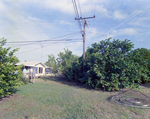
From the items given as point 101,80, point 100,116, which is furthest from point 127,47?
point 100,116

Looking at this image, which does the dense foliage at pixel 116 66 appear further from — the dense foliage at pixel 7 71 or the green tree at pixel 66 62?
the dense foliage at pixel 7 71

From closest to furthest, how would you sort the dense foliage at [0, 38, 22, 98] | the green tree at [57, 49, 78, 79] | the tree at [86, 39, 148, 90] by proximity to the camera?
the dense foliage at [0, 38, 22, 98]
the tree at [86, 39, 148, 90]
the green tree at [57, 49, 78, 79]

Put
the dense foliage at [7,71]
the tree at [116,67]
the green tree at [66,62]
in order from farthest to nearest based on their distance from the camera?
the green tree at [66,62]
the tree at [116,67]
the dense foliage at [7,71]

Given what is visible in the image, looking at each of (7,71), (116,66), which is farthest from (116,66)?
(7,71)

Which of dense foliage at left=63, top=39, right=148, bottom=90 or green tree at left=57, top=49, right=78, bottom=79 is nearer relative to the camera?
dense foliage at left=63, top=39, right=148, bottom=90

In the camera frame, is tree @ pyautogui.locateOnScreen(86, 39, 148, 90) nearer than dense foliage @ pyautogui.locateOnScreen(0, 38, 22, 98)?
No

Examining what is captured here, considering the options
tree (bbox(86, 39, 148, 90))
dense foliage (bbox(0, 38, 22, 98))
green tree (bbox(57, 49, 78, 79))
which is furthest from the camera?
green tree (bbox(57, 49, 78, 79))

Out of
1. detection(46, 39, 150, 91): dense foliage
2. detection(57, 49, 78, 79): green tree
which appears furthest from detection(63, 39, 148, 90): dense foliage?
detection(57, 49, 78, 79): green tree

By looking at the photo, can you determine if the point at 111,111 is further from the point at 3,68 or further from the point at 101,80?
the point at 3,68

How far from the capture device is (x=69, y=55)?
59.4ft

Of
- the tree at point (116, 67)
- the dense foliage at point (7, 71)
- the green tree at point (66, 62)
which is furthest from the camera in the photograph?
the green tree at point (66, 62)

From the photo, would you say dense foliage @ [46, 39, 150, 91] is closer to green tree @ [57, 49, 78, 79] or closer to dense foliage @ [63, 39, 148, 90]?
dense foliage @ [63, 39, 148, 90]

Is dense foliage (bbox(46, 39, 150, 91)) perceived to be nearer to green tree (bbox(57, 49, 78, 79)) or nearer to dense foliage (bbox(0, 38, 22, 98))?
green tree (bbox(57, 49, 78, 79))

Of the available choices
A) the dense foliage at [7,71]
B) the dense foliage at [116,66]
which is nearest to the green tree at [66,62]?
the dense foliage at [116,66]
